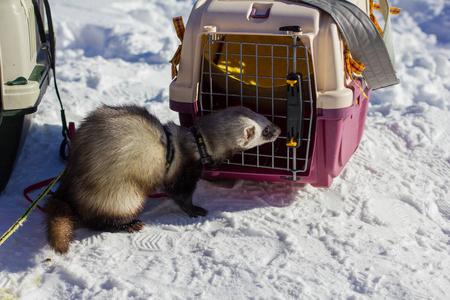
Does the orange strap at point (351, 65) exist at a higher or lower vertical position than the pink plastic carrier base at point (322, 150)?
higher

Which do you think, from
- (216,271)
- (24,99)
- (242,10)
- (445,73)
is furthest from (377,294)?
(445,73)

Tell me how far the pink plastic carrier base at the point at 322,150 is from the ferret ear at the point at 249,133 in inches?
5.9

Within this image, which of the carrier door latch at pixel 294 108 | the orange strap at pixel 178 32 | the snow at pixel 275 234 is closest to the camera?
the snow at pixel 275 234

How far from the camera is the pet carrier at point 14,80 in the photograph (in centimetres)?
189

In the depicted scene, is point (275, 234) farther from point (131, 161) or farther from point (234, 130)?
point (131, 161)

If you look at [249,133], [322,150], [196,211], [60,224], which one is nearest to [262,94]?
[249,133]

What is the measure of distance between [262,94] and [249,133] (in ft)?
0.74

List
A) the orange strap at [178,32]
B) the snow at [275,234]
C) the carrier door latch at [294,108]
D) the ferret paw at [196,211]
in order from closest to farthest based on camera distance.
Answer: the snow at [275,234], the carrier door latch at [294,108], the ferret paw at [196,211], the orange strap at [178,32]

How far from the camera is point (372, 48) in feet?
6.29

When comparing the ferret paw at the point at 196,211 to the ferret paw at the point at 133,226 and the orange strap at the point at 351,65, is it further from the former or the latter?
the orange strap at the point at 351,65

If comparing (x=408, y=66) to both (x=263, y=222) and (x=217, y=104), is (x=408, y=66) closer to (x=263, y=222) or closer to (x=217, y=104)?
(x=217, y=104)

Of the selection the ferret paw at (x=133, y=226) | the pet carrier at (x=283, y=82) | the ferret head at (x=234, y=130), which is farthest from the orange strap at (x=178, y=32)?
the ferret paw at (x=133, y=226)

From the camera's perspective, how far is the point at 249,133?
6.60ft

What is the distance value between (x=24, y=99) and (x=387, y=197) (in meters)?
1.50
